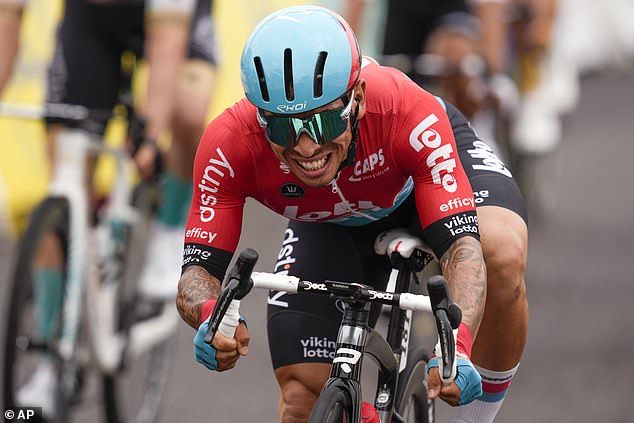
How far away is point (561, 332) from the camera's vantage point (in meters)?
7.98

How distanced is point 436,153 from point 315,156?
386mm

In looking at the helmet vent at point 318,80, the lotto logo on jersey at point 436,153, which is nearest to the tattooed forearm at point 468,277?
the lotto logo on jersey at point 436,153

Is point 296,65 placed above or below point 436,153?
above

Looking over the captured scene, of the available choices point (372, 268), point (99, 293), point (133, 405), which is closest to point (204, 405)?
point (133, 405)

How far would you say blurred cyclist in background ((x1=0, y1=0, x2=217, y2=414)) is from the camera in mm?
5891

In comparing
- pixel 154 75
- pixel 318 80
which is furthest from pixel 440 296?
pixel 154 75

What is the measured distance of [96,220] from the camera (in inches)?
239

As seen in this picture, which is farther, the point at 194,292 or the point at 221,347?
the point at 194,292

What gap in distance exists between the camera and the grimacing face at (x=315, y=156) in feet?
11.5

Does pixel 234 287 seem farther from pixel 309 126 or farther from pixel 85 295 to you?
pixel 85 295

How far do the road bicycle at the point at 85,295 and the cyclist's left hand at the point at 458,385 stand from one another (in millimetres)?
2269

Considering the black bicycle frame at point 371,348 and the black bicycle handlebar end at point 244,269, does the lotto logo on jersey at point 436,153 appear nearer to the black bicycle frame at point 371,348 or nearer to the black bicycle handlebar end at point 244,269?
the black bicycle frame at point 371,348

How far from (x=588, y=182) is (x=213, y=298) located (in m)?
10.1

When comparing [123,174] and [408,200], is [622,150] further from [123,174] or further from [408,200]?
[408,200]
